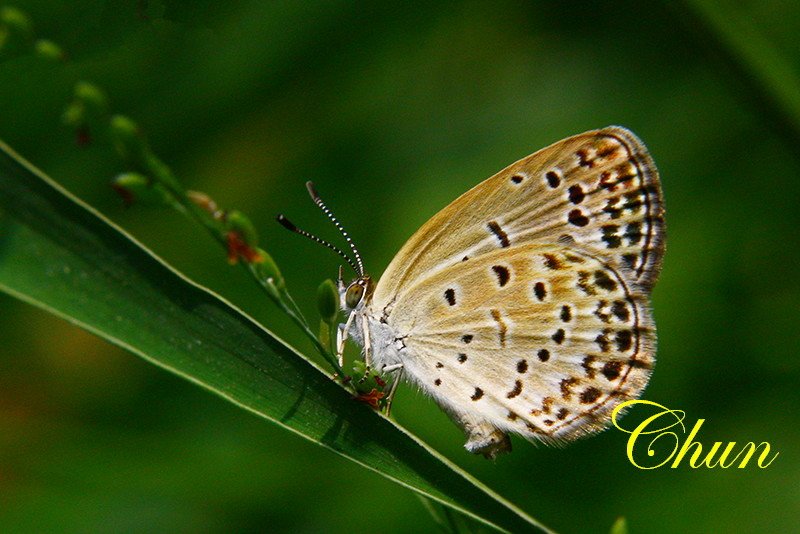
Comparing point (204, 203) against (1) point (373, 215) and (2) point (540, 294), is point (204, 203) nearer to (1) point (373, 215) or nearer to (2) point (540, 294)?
(2) point (540, 294)

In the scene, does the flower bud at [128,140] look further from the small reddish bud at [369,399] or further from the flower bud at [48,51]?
the small reddish bud at [369,399]

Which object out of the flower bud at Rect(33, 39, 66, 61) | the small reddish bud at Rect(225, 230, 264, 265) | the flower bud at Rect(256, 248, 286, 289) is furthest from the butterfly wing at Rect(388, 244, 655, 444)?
the flower bud at Rect(33, 39, 66, 61)

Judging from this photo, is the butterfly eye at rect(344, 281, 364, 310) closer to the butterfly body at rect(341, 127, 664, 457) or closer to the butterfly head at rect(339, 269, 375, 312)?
the butterfly head at rect(339, 269, 375, 312)

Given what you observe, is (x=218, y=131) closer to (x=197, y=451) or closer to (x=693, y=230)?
(x=197, y=451)

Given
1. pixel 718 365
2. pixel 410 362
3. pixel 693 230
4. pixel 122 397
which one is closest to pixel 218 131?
pixel 122 397

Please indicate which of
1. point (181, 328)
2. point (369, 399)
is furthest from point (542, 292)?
point (181, 328)

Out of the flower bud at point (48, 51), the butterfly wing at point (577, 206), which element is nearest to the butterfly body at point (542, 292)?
the butterfly wing at point (577, 206)
